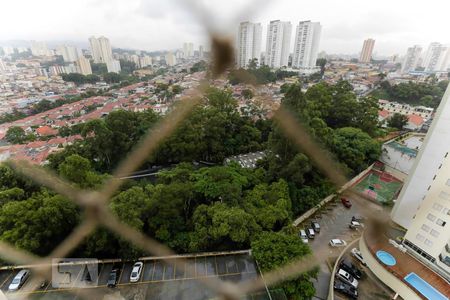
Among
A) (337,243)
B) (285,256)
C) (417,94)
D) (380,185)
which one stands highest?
(417,94)

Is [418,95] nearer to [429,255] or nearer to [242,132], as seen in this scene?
[242,132]

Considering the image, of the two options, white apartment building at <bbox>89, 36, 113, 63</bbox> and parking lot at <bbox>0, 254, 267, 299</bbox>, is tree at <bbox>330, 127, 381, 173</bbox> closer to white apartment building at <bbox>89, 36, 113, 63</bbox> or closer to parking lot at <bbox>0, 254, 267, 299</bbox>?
parking lot at <bbox>0, 254, 267, 299</bbox>

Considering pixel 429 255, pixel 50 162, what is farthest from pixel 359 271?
pixel 50 162

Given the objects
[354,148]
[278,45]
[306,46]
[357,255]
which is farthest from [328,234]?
[306,46]

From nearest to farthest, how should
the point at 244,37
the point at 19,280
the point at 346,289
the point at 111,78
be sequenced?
the point at 244,37 → the point at 19,280 → the point at 346,289 → the point at 111,78

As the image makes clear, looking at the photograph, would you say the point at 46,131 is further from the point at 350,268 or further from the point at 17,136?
the point at 350,268

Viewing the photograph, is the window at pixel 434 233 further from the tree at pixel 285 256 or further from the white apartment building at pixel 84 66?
the white apartment building at pixel 84 66

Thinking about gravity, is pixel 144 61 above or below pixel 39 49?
below
